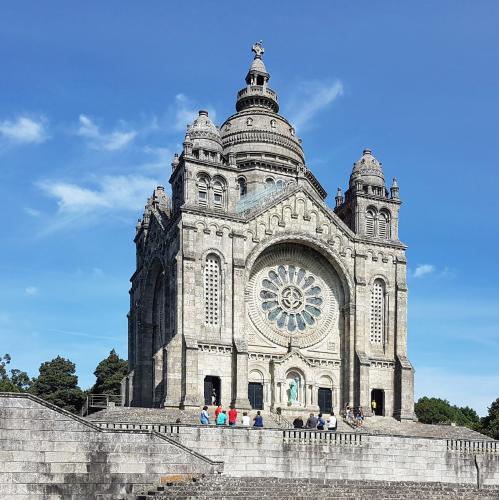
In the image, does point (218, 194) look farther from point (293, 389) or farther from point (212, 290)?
point (293, 389)

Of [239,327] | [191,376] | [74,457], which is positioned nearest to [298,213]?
[239,327]

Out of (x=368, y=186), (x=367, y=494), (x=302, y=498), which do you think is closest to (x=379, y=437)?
(x=367, y=494)

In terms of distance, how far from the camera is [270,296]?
177 ft

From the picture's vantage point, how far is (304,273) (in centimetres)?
5550

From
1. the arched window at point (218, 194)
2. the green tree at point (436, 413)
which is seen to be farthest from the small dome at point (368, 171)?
the green tree at point (436, 413)

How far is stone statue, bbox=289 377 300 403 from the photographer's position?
52.0m

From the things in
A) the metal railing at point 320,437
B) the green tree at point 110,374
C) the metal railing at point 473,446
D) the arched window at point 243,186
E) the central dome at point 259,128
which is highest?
the central dome at point 259,128

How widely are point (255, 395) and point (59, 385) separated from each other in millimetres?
36723

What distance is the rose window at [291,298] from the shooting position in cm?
5381

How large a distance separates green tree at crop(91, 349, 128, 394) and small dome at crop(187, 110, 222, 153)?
36.4 meters

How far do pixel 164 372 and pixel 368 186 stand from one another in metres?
22.3

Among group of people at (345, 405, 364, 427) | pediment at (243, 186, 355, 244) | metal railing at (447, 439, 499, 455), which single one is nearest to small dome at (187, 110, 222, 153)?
pediment at (243, 186, 355, 244)

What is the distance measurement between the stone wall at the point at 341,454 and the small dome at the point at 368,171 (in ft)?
79.9

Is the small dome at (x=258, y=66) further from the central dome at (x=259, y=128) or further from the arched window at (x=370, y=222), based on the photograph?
the arched window at (x=370, y=222)
